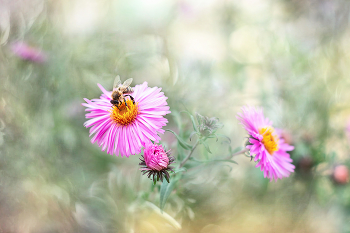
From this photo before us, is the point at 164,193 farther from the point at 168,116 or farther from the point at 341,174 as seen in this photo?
the point at 341,174

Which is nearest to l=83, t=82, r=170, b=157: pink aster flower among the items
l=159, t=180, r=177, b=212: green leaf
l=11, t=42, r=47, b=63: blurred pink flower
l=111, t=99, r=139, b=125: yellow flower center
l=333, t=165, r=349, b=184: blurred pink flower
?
l=111, t=99, r=139, b=125: yellow flower center

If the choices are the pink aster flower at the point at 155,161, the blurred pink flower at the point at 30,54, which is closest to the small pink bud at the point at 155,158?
the pink aster flower at the point at 155,161

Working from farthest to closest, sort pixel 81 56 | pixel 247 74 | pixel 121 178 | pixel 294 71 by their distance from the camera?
1. pixel 247 74
2. pixel 294 71
3. pixel 81 56
4. pixel 121 178

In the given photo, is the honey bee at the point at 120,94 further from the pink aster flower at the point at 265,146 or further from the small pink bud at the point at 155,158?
the pink aster flower at the point at 265,146

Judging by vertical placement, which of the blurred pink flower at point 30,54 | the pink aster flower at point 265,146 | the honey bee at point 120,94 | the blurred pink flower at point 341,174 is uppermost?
the blurred pink flower at point 30,54

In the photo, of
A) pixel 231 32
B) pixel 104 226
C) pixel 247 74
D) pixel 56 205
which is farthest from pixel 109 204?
pixel 231 32

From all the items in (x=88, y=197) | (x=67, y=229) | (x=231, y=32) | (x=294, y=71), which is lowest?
(x=67, y=229)

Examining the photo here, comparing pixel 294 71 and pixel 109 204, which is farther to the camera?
pixel 294 71

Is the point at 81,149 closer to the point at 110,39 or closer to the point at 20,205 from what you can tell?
the point at 20,205
